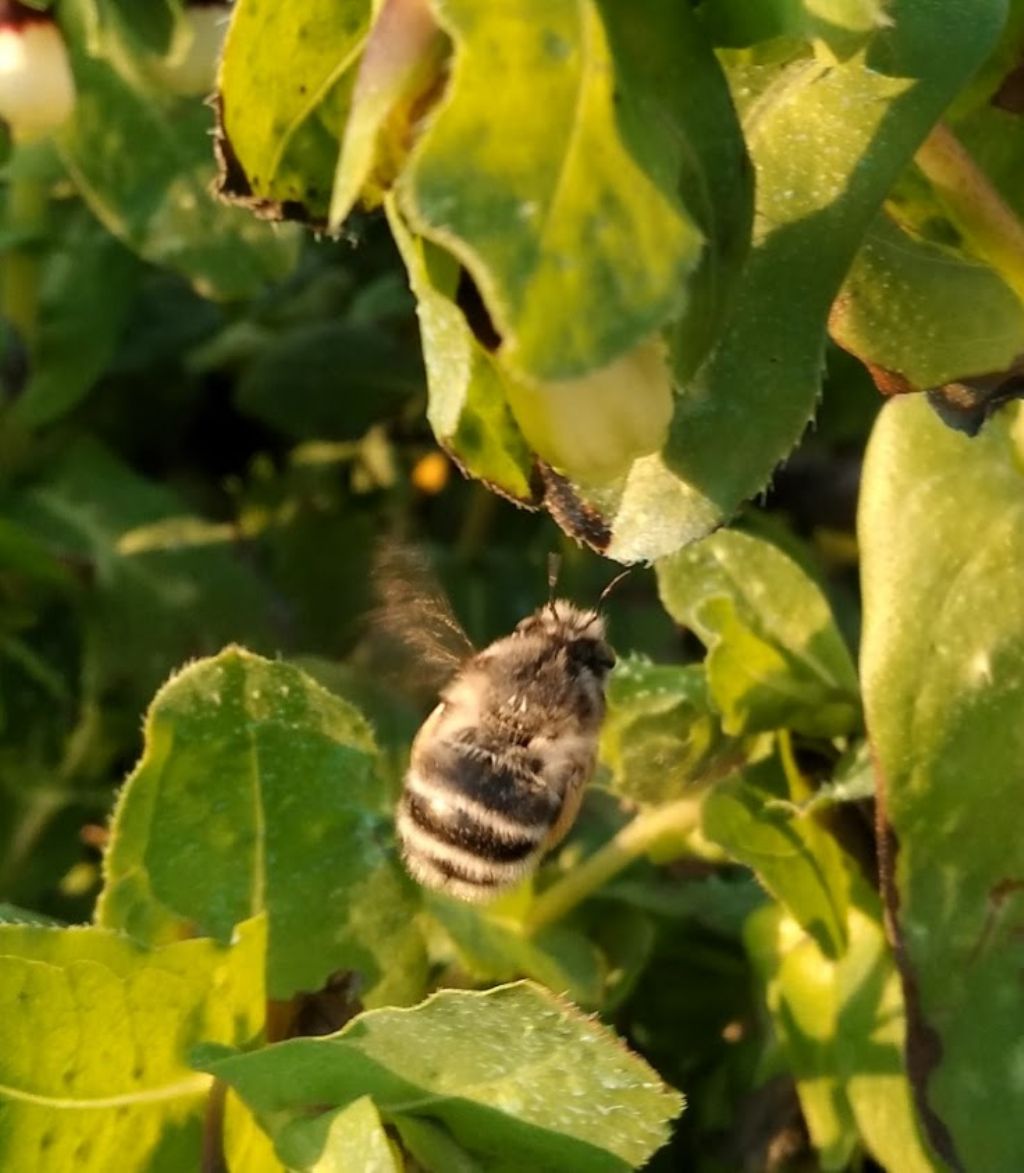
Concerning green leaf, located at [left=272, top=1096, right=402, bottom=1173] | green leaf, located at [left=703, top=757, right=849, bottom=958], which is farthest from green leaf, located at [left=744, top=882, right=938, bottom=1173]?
green leaf, located at [left=272, top=1096, right=402, bottom=1173]

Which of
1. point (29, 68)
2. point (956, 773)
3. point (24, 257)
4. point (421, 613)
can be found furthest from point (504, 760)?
point (24, 257)

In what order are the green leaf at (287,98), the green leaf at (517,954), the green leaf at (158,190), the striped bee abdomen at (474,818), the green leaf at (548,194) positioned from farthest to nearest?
the green leaf at (158,190), the green leaf at (517,954), the striped bee abdomen at (474,818), the green leaf at (287,98), the green leaf at (548,194)

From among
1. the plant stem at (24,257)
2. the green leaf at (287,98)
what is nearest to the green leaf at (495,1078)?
the green leaf at (287,98)

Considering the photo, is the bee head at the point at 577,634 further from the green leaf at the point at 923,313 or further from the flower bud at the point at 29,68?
the flower bud at the point at 29,68

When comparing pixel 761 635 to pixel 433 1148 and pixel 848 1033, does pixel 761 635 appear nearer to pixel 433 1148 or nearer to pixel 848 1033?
pixel 848 1033

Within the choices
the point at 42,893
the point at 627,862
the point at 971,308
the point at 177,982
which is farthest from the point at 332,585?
the point at 971,308
